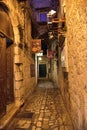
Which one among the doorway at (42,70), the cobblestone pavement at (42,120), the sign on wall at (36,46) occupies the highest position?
the sign on wall at (36,46)

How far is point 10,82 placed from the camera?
20.4ft

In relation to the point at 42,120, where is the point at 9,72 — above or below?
above

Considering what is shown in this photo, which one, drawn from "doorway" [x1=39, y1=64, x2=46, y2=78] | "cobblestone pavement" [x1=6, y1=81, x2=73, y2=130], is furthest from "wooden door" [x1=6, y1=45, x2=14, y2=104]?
→ "doorway" [x1=39, y1=64, x2=46, y2=78]

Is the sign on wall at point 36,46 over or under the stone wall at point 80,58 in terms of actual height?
over

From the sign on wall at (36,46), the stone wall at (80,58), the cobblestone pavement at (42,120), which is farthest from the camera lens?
the sign on wall at (36,46)

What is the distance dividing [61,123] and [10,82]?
8.49ft

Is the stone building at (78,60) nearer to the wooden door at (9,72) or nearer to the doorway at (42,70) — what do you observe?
the wooden door at (9,72)

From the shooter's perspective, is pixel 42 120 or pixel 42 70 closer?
pixel 42 120

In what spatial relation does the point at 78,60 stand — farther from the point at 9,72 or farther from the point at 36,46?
the point at 36,46

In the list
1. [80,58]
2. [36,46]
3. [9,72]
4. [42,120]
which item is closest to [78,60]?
[80,58]

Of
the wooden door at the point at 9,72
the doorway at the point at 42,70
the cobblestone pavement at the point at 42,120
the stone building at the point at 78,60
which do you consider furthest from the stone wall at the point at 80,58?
the doorway at the point at 42,70

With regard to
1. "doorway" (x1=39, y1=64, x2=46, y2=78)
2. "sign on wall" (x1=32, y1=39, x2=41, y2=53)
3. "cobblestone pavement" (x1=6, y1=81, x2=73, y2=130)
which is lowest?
"cobblestone pavement" (x1=6, y1=81, x2=73, y2=130)

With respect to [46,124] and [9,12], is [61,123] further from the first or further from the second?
[9,12]

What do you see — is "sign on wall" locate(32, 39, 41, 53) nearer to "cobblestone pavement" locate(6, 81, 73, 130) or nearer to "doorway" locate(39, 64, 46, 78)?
"cobblestone pavement" locate(6, 81, 73, 130)
